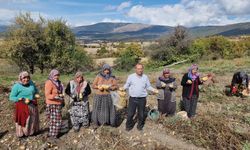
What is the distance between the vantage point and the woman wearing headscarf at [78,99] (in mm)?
5875

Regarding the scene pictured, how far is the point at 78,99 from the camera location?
5.98m

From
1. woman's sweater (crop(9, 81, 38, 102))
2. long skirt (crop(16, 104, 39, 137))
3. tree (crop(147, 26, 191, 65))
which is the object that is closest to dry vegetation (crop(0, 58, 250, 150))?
long skirt (crop(16, 104, 39, 137))

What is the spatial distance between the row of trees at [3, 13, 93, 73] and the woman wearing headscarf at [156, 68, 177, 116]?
1723 centimetres

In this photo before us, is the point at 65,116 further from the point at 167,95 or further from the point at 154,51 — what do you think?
the point at 154,51

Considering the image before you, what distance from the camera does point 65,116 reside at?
23.7 feet

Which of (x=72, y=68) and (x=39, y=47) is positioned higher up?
(x=39, y=47)

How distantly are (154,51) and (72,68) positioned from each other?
43.6ft

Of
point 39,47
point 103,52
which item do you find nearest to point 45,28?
point 39,47

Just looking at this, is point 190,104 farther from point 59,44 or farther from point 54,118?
point 59,44

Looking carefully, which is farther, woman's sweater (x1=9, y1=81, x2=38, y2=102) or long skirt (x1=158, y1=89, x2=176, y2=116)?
long skirt (x1=158, y1=89, x2=176, y2=116)

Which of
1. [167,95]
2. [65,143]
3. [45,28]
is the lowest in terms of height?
[65,143]

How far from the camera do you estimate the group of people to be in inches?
218

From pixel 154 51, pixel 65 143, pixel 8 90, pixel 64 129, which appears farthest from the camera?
pixel 154 51

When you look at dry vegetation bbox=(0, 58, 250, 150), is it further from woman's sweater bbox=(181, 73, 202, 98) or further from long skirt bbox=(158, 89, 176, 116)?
woman's sweater bbox=(181, 73, 202, 98)
